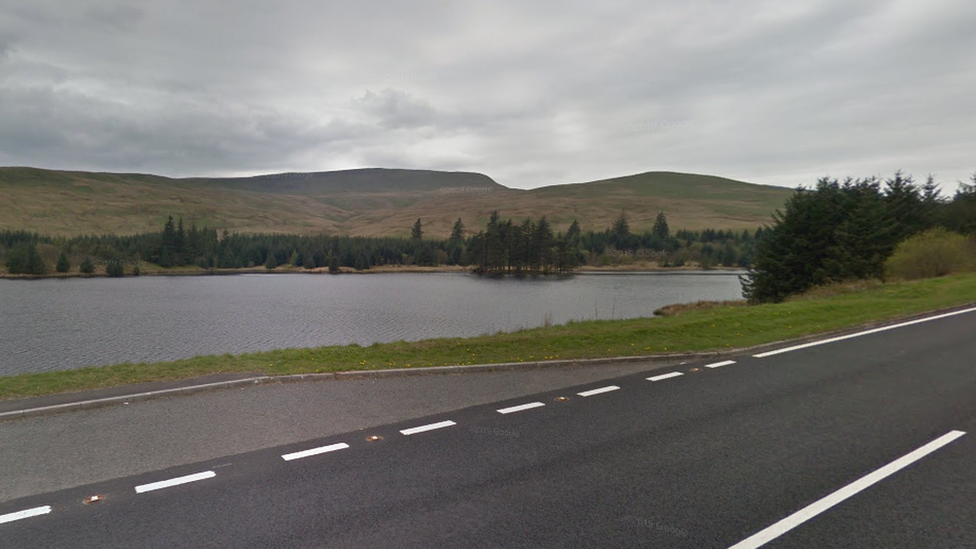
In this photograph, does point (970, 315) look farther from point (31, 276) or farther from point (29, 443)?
point (31, 276)

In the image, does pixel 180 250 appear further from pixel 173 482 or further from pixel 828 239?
pixel 173 482

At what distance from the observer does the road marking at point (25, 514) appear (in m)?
4.41

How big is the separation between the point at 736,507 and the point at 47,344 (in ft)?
118

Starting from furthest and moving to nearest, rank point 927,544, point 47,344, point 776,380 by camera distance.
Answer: point 47,344 → point 776,380 → point 927,544

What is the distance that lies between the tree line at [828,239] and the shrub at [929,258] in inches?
47.2

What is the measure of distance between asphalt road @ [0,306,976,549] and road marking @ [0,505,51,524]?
2 cm

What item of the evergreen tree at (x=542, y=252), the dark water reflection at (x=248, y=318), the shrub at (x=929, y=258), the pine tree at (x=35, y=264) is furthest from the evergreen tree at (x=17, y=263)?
the shrub at (x=929, y=258)

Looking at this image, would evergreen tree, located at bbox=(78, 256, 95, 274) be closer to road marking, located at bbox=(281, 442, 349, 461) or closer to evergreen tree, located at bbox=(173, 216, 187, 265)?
evergreen tree, located at bbox=(173, 216, 187, 265)

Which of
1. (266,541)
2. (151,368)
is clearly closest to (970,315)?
(266,541)

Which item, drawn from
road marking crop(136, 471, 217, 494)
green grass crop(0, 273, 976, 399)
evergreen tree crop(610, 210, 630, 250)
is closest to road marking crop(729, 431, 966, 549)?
road marking crop(136, 471, 217, 494)

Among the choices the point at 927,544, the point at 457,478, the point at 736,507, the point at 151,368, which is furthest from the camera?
the point at 151,368

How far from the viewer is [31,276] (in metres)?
103

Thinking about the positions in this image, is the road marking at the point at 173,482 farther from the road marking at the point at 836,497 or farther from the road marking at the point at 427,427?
the road marking at the point at 836,497

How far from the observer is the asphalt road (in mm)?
4164
